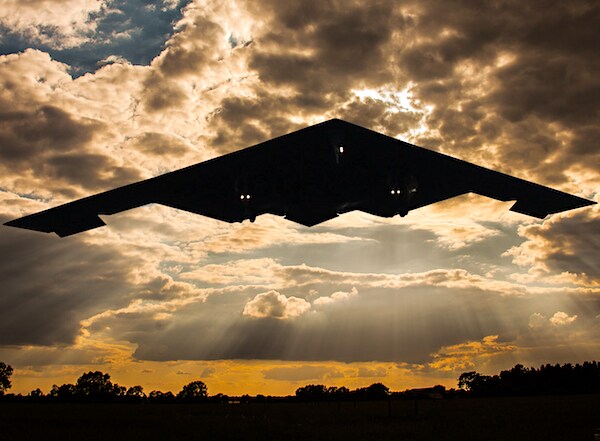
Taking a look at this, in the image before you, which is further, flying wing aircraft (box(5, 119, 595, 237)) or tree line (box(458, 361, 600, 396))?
tree line (box(458, 361, 600, 396))

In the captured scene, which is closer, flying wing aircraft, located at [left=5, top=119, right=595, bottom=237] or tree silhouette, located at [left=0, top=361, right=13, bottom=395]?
flying wing aircraft, located at [left=5, top=119, right=595, bottom=237]

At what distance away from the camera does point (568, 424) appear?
24.1m

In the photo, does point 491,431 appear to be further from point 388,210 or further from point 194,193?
point 194,193

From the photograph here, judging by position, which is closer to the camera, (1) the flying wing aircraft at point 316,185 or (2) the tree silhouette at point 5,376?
(1) the flying wing aircraft at point 316,185

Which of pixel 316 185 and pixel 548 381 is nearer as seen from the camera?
pixel 316 185

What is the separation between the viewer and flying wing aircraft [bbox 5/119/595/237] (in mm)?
14266

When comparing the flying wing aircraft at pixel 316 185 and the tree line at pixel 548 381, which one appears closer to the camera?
the flying wing aircraft at pixel 316 185

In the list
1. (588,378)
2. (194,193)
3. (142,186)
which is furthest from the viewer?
(588,378)

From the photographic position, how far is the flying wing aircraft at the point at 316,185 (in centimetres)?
1427

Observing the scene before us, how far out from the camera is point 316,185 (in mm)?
16547

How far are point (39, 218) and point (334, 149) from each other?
1022 cm

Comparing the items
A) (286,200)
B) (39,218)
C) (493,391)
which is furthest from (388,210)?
(493,391)

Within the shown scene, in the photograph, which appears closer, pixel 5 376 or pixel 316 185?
pixel 316 185

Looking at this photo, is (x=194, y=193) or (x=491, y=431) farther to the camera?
(x=491, y=431)
